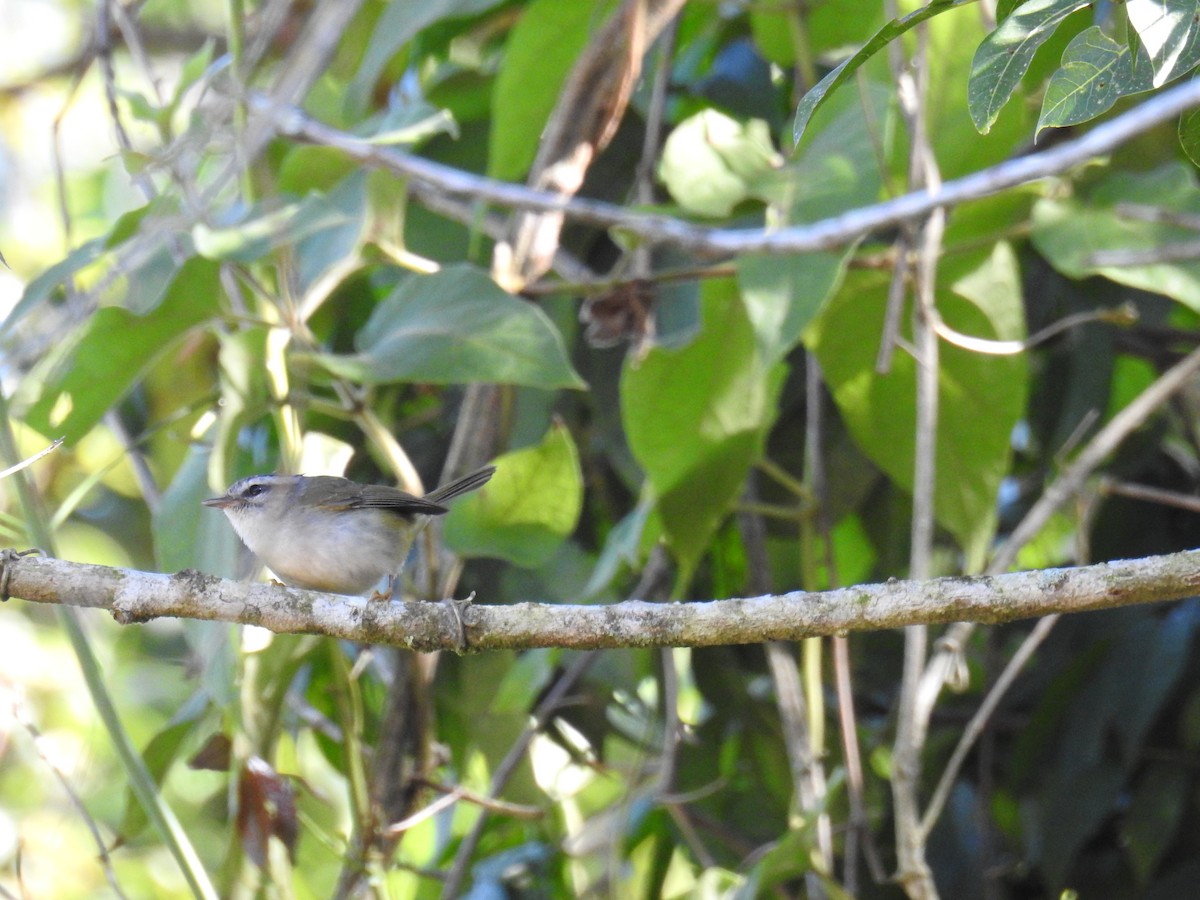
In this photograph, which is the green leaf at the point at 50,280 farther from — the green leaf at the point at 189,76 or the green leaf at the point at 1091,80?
the green leaf at the point at 1091,80

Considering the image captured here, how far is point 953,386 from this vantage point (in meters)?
3.12

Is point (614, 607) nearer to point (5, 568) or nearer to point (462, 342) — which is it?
point (5, 568)

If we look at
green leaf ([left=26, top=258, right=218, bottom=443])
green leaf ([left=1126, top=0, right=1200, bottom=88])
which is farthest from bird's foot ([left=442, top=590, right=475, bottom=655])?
green leaf ([left=26, top=258, right=218, bottom=443])

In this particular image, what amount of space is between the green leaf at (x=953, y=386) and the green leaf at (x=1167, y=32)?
1628 mm

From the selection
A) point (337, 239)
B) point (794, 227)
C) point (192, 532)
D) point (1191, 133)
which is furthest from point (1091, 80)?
point (192, 532)

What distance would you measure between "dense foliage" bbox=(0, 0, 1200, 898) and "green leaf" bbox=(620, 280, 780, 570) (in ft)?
0.03

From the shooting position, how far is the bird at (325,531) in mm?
3088

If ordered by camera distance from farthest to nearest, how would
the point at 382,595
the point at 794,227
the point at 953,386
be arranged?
the point at 953,386, the point at 794,227, the point at 382,595

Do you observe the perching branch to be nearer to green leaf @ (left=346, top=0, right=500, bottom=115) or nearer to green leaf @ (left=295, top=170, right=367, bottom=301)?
green leaf @ (left=295, top=170, right=367, bottom=301)

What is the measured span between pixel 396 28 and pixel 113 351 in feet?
3.90

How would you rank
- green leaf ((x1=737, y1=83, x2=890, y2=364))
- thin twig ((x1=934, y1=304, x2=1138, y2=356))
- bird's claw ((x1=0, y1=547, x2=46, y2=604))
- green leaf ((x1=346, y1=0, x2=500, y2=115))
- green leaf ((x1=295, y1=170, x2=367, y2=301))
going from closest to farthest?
bird's claw ((x1=0, y1=547, x2=46, y2=604))
green leaf ((x1=737, y1=83, x2=890, y2=364))
thin twig ((x1=934, y1=304, x2=1138, y2=356))
green leaf ((x1=295, y1=170, x2=367, y2=301))
green leaf ((x1=346, y1=0, x2=500, y2=115))

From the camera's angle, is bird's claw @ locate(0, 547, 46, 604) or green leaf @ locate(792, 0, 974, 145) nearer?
green leaf @ locate(792, 0, 974, 145)

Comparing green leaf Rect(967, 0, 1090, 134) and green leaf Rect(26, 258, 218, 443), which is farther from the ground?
green leaf Rect(967, 0, 1090, 134)

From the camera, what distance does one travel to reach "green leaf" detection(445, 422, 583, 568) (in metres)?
2.96
